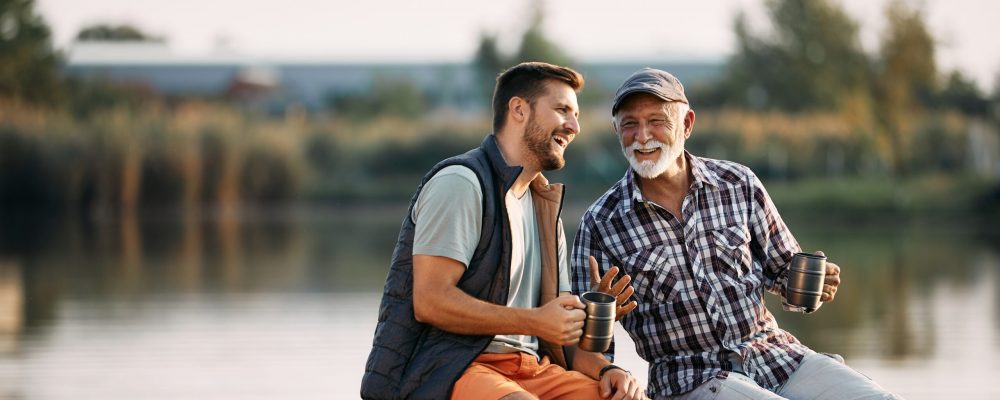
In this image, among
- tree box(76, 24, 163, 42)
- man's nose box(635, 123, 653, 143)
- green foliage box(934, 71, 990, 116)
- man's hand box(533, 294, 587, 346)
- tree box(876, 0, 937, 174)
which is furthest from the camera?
tree box(76, 24, 163, 42)

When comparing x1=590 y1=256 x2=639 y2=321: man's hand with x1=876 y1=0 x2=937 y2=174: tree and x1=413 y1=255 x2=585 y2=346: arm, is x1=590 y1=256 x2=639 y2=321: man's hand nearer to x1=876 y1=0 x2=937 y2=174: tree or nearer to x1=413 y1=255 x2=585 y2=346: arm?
x1=413 y1=255 x2=585 y2=346: arm

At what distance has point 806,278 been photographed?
12.6 feet

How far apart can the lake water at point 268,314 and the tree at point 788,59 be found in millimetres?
16369

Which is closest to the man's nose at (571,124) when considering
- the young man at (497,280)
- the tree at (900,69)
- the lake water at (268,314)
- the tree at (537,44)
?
the young man at (497,280)

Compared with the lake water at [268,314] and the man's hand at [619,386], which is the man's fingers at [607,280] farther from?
the lake water at [268,314]

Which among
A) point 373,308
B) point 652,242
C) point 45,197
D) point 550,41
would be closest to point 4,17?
point 550,41

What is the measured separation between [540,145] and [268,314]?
6.72 m

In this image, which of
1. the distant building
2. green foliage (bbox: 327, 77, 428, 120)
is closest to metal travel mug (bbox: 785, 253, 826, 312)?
green foliage (bbox: 327, 77, 428, 120)

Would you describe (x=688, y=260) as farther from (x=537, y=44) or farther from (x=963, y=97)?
(x=963, y=97)

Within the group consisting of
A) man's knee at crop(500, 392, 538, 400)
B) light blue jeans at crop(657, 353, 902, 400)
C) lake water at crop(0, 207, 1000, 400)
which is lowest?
lake water at crop(0, 207, 1000, 400)

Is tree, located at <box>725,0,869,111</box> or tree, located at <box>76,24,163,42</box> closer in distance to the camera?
tree, located at <box>725,0,869,111</box>

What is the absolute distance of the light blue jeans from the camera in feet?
12.0

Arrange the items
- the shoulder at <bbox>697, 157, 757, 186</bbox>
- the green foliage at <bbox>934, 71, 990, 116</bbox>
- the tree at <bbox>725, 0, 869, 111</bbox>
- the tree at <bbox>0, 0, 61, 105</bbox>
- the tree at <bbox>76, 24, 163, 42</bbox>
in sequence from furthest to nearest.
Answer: the tree at <bbox>76, 24, 163, 42</bbox> < the tree at <bbox>0, 0, 61, 105</bbox> < the green foliage at <bbox>934, 71, 990, 116</bbox> < the tree at <bbox>725, 0, 869, 111</bbox> < the shoulder at <bbox>697, 157, 757, 186</bbox>

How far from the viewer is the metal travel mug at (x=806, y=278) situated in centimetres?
384
